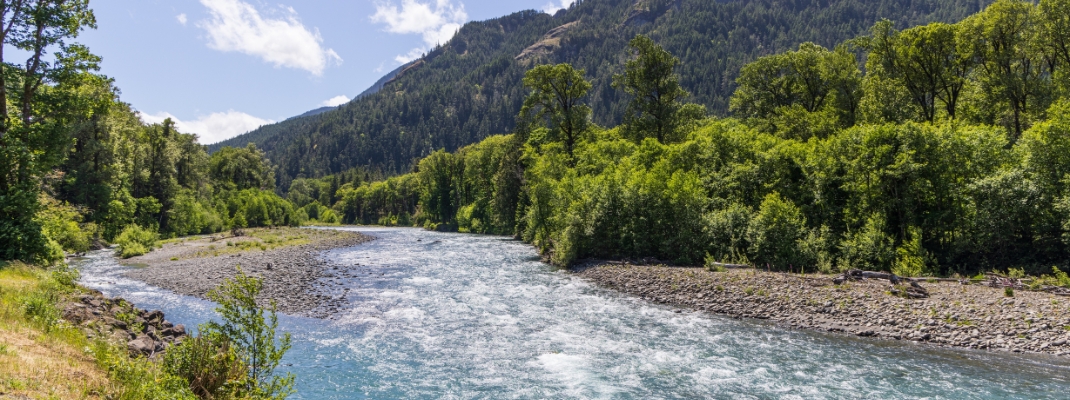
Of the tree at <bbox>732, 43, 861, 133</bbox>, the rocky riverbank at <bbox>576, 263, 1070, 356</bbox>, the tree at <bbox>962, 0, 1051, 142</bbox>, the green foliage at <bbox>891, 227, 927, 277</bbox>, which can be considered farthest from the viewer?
the tree at <bbox>732, 43, 861, 133</bbox>

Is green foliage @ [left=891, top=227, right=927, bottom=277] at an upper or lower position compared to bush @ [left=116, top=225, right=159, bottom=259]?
upper

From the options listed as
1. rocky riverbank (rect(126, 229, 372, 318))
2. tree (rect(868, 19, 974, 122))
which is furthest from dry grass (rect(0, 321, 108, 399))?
tree (rect(868, 19, 974, 122))

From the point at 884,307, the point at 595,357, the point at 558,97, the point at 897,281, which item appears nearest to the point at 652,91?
the point at 558,97

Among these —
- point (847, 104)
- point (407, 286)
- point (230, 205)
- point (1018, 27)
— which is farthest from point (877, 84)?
point (230, 205)

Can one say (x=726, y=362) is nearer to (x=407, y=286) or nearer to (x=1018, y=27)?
(x=407, y=286)

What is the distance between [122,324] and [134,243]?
42018 mm

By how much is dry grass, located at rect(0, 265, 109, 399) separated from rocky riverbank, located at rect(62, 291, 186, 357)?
82 cm

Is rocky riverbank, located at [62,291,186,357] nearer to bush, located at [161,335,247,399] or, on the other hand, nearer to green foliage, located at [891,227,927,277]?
bush, located at [161,335,247,399]

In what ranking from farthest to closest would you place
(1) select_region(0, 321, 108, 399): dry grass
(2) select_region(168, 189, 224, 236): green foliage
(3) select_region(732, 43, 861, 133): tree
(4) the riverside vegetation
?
(2) select_region(168, 189, 224, 236): green foliage < (3) select_region(732, 43, 861, 133): tree < (4) the riverside vegetation < (1) select_region(0, 321, 108, 399): dry grass

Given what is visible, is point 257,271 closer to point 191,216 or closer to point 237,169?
point 191,216

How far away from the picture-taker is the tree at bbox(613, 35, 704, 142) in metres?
→ 50.3

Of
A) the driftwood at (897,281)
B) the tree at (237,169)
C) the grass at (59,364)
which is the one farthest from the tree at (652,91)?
the tree at (237,169)

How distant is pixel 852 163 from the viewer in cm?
2845

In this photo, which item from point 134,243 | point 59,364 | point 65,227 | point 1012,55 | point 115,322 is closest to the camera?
point 59,364
